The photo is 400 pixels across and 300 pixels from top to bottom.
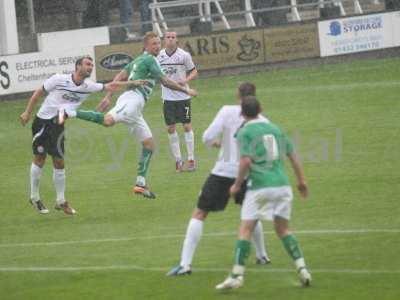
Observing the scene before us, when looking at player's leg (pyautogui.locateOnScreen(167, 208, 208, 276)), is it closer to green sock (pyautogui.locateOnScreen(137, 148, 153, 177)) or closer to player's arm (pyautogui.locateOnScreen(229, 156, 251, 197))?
player's arm (pyautogui.locateOnScreen(229, 156, 251, 197))

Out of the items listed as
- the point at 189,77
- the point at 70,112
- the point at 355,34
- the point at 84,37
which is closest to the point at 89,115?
the point at 70,112

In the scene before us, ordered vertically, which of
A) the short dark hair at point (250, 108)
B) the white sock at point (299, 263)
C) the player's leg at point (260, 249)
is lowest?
the player's leg at point (260, 249)

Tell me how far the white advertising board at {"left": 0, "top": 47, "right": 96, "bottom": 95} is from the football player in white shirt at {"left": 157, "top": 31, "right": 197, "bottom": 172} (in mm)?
10515

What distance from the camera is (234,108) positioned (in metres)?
13.1

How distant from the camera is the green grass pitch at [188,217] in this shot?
43.2 ft

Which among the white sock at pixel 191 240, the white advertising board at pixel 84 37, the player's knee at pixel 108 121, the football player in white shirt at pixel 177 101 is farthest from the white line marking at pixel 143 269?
the white advertising board at pixel 84 37

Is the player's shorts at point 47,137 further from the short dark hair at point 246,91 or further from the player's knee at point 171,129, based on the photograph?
the short dark hair at point 246,91

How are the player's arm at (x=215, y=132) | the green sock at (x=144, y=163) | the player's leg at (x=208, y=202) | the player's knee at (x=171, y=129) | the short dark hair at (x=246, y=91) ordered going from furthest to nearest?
the player's knee at (x=171, y=129)
the green sock at (x=144, y=163)
the player's leg at (x=208, y=202)
the player's arm at (x=215, y=132)
the short dark hair at (x=246, y=91)

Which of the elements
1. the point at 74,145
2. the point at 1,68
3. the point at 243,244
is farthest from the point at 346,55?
the point at 243,244

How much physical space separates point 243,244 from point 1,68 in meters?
21.1

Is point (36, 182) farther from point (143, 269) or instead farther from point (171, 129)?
point (143, 269)

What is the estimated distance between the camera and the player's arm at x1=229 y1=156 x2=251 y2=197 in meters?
12.2

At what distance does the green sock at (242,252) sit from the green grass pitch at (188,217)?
39 centimetres

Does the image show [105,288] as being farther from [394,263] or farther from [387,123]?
[387,123]
